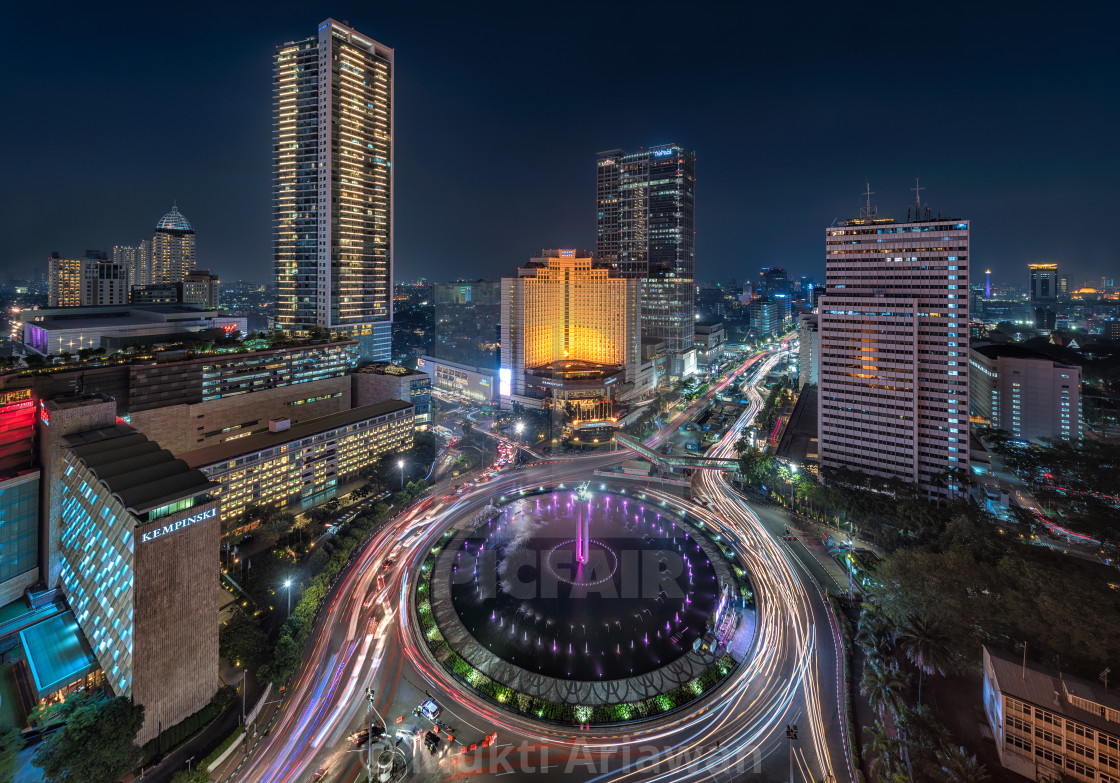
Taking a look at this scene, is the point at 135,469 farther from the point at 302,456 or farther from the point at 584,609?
the point at 584,609

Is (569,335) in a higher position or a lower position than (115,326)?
higher

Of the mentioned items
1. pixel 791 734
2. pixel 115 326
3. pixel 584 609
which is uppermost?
pixel 115 326

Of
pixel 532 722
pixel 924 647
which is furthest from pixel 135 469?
pixel 924 647

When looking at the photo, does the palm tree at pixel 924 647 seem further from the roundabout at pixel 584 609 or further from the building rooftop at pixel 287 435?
the building rooftop at pixel 287 435

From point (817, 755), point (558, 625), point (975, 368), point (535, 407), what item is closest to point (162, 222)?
point (535, 407)

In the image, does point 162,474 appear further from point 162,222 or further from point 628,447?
point 162,222
